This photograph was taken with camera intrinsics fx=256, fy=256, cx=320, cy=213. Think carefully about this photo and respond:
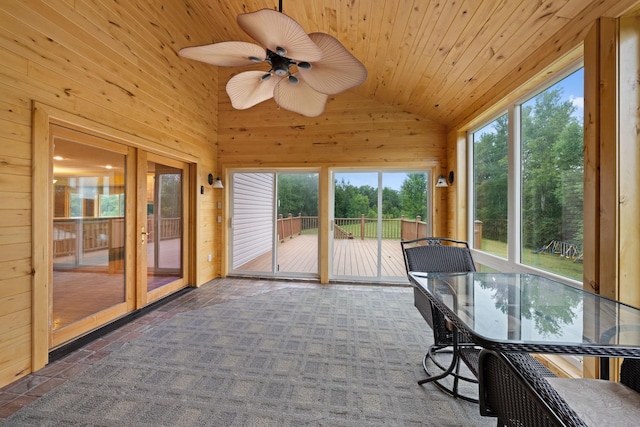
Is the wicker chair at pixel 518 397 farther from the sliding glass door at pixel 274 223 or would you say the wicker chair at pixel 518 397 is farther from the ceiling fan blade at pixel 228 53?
the sliding glass door at pixel 274 223

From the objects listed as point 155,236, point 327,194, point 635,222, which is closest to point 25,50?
point 155,236

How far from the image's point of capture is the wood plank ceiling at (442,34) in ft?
6.29

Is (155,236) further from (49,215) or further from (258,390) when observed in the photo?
(258,390)

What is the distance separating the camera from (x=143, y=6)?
3.03 meters

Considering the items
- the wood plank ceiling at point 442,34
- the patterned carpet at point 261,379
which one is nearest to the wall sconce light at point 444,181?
the wood plank ceiling at point 442,34

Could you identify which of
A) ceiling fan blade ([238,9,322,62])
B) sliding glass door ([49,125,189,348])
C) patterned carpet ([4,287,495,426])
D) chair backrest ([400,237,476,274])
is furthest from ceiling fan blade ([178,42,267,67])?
patterned carpet ([4,287,495,426])

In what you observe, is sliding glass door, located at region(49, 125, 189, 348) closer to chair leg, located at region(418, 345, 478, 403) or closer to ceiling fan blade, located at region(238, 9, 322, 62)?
ceiling fan blade, located at region(238, 9, 322, 62)

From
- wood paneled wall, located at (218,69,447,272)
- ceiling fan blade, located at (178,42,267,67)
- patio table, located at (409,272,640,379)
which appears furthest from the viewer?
wood paneled wall, located at (218,69,447,272)

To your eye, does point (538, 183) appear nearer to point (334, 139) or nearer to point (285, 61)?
point (285, 61)

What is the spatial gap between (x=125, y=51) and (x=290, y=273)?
3901 millimetres

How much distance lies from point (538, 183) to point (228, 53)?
9.49 feet

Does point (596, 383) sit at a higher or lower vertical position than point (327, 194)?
lower

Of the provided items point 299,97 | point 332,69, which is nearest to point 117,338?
point 299,97

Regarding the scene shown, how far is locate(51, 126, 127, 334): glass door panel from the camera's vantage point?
2369 millimetres
